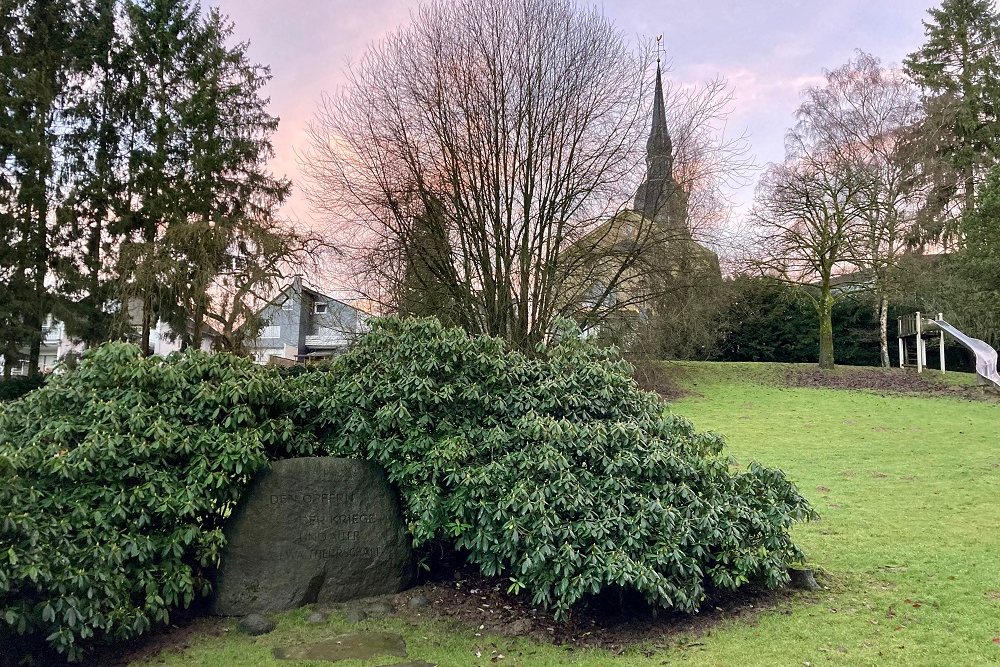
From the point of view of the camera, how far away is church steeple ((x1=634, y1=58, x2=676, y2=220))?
10.6 meters

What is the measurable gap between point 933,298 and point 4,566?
2489 centimetres

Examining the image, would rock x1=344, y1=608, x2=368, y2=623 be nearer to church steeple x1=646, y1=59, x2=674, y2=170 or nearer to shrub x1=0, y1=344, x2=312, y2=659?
shrub x1=0, y1=344, x2=312, y2=659

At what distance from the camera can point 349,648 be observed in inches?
162

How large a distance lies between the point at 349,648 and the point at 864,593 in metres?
3.86

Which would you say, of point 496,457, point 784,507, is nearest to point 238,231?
point 496,457

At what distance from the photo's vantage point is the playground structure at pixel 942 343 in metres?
17.8

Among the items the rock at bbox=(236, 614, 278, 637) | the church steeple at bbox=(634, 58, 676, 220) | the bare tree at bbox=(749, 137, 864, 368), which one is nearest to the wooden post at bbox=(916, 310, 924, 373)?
the bare tree at bbox=(749, 137, 864, 368)

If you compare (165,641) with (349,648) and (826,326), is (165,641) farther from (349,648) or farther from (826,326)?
(826,326)

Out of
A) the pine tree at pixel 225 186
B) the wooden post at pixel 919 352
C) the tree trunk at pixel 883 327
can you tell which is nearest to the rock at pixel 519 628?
the pine tree at pixel 225 186

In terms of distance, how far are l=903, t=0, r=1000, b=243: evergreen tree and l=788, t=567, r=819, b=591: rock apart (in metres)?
20.2

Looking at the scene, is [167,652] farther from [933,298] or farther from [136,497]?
[933,298]

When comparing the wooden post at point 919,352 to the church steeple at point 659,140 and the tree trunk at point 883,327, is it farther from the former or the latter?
the church steeple at point 659,140

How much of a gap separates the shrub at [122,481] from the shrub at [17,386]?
13958 millimetres

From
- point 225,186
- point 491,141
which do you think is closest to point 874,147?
point 491,141
